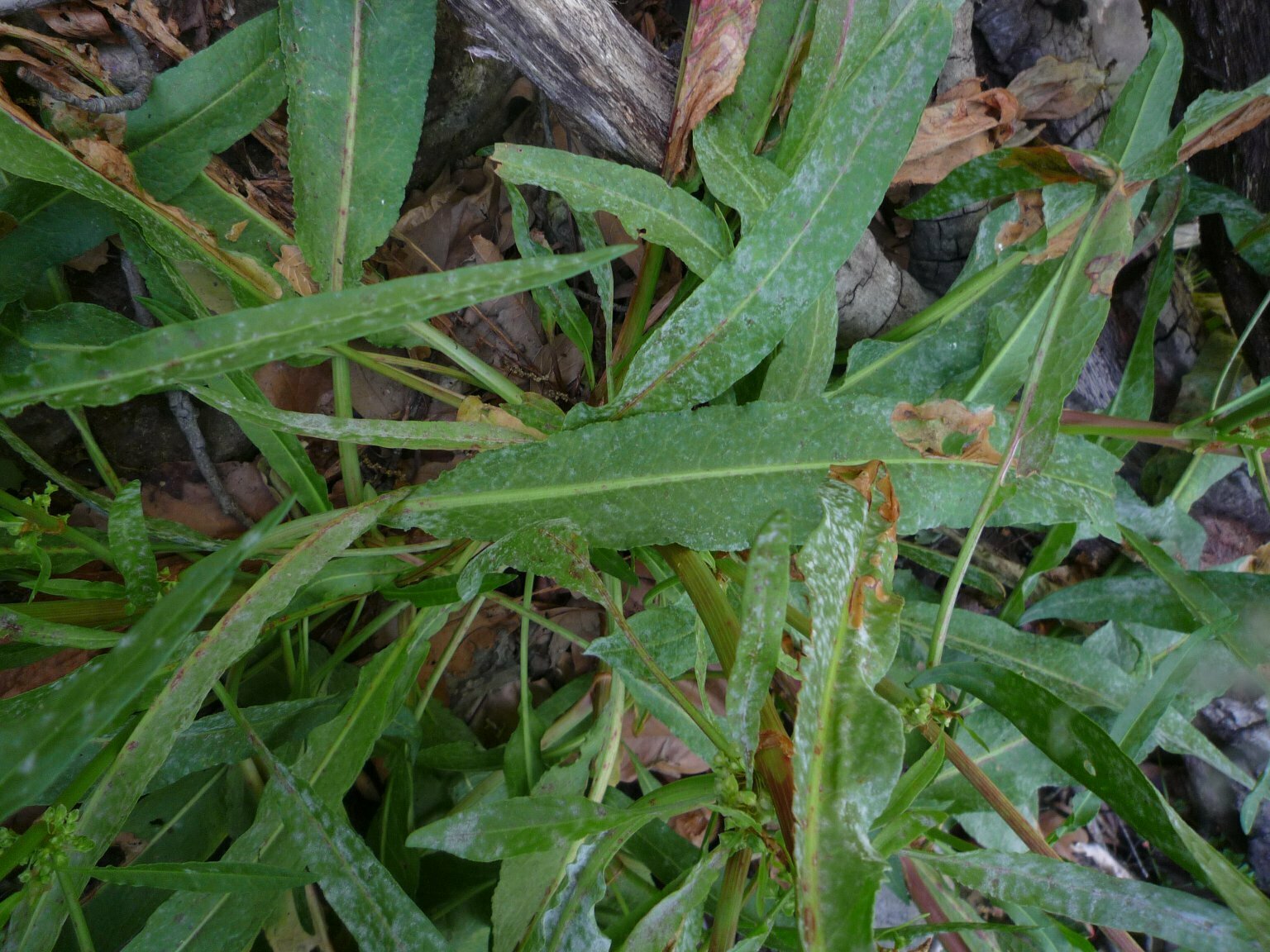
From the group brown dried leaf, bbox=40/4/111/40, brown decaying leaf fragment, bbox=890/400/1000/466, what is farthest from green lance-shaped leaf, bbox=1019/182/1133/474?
brown dried leaf, bbox=40/4/111/40

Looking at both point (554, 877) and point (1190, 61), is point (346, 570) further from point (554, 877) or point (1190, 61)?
point (1190, 61)

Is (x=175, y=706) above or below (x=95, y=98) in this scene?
below

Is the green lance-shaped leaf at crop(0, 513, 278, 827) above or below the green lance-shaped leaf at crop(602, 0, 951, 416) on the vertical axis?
above

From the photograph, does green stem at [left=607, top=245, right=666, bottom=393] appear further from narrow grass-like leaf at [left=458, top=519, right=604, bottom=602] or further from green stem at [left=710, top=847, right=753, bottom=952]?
green stem at [left=710, top=847, right=753, bottom=952]

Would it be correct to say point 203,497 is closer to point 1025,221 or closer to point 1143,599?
point 1025,221

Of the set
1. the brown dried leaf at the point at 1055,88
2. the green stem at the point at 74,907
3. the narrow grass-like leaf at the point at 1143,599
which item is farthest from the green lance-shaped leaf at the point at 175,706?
the brown dried leaf at the point at 1055,88

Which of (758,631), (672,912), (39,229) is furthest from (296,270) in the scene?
(672,912)

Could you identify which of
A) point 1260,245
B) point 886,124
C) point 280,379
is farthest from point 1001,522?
point 280,379

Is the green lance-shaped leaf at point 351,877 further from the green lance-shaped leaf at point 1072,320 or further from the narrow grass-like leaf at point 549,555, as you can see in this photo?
the green lance-shaped leaf at point 1072,320
